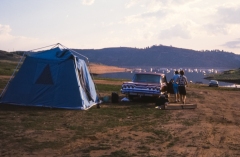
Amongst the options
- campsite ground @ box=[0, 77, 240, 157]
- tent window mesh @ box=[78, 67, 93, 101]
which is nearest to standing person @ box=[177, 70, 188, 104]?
campsite ground @ box=[0, 77, 240, 157]

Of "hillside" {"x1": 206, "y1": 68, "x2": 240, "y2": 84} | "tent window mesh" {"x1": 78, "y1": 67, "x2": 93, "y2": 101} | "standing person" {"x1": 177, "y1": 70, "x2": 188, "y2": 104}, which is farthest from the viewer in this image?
"hillside" {"x1": 206, "y1": 68, "x2": 240, "y2": 84}

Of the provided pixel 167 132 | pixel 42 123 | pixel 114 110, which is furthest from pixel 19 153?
pixel 114 110

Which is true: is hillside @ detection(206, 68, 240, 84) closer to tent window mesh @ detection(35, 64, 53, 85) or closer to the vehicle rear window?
the vehicle rear window

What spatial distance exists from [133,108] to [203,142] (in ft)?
24.4

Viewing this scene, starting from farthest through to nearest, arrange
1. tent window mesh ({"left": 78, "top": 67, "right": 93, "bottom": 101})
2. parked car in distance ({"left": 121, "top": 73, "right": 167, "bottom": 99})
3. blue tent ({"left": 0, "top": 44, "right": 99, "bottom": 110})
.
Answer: parked car in distance ({"left": 121, "top": 73, "right": 167, "bottom": 99}), tent window mesh ({"left": 78, "top": 67, "right": 93, "bottom": 101}), blue tent ({"left": 0, "top": 44, "right": 99, "bottom": 110})

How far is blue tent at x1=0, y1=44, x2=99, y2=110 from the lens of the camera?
16.5 metres

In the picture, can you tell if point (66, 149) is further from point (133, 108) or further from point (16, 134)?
point (133, 108)

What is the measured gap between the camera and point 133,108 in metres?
Result: 17.8

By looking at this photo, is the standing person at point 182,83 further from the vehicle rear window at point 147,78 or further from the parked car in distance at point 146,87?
the vehicle rear window at point 147,78

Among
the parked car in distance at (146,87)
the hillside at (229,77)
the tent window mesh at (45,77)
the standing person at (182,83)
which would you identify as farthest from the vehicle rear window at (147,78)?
the hillside at (229,77)

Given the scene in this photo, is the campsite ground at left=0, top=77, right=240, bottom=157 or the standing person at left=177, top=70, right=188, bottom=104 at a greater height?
the standing person at left=177, top=70, right=188, bottom=104

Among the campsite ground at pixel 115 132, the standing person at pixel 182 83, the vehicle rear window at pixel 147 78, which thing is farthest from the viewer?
the vehicle rear window at pixel 147 78

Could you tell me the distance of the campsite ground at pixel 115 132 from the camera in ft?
30.1

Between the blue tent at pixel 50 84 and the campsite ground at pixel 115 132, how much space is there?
2.33 feet
